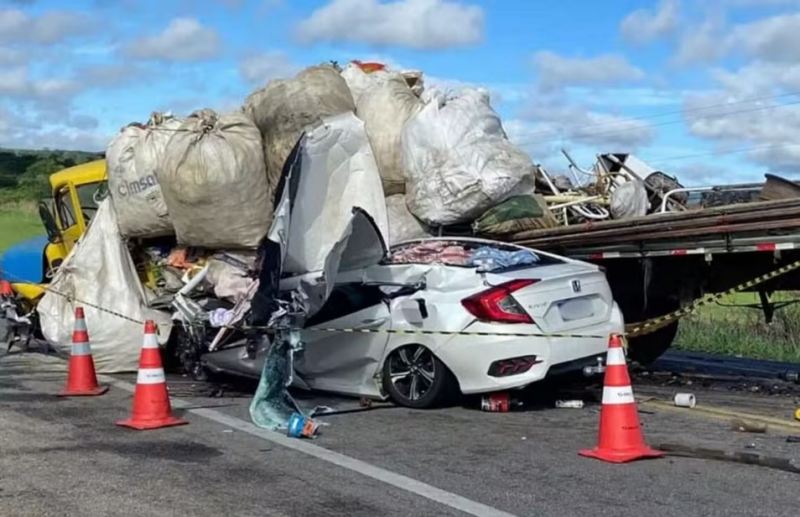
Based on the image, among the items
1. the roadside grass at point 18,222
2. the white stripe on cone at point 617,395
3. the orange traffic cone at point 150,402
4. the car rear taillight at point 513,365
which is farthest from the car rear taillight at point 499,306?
the roadside grass at point 18,222

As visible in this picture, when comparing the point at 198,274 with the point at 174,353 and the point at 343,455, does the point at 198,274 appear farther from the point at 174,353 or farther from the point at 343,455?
the point at 343,455

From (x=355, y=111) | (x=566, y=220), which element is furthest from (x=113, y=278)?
(x=566, y=220)

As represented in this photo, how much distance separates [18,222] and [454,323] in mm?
34750

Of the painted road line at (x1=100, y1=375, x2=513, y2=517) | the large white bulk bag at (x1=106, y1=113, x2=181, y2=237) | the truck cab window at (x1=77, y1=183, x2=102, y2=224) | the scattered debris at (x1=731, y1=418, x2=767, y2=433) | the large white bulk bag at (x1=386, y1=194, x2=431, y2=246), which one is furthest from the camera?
the truck cab window at (x1=77, y1=183, x2=102, y2=224)

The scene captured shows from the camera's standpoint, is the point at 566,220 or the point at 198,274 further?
the point at 566,220

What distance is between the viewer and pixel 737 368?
1306 centimetres

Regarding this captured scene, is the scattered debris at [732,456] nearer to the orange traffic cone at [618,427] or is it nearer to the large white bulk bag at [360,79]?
the orange traffic cone at [618,427]

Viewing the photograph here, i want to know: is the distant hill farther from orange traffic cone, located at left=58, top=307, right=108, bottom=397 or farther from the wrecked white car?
the wrecked white car

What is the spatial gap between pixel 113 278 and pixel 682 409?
6.12 metres

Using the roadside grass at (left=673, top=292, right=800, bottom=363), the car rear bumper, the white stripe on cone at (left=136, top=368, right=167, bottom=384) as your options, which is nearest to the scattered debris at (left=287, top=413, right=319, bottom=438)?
the white stripe on cone at (left=136, top=368, right=167, bottom=384)

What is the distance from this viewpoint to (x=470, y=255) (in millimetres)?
9578

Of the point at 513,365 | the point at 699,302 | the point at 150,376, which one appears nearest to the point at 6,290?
the point at 150,376

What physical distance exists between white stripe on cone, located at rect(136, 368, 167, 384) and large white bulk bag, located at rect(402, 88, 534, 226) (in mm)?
3412

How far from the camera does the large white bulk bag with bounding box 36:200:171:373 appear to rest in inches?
460
